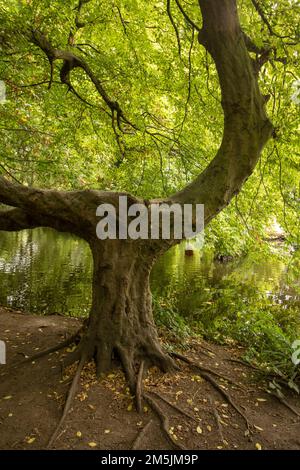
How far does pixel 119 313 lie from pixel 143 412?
51.8 inches

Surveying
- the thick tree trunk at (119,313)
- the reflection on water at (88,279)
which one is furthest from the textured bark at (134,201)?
the reflection on water at (88,279)

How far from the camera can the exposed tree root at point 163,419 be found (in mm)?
3693

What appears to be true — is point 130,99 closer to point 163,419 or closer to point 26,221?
point 26,221

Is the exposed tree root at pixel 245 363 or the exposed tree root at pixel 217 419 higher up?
the exposed tree root at pixel 245 363

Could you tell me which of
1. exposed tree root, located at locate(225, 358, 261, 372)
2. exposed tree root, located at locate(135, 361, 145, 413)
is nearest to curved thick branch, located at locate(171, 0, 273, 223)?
exposed tree root, located at locate(135, 361, 145, 413)

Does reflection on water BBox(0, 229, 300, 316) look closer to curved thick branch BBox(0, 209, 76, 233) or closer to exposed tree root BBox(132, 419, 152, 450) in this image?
exposed tree root BBox(132, 419, 152, 450)

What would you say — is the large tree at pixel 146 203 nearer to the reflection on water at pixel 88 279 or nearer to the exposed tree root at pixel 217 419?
the exposed tree root at pixel 217 419

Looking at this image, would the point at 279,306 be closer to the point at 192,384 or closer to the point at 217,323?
the point at 217,323

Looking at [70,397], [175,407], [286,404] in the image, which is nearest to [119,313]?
[70,397]

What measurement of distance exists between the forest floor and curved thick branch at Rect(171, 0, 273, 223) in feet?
7.89

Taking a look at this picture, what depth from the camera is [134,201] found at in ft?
16.3

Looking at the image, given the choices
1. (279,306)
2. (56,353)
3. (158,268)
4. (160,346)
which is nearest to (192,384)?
(160,346)

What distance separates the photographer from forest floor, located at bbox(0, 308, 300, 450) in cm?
377

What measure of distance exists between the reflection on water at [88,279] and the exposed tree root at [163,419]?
399 cm
